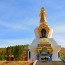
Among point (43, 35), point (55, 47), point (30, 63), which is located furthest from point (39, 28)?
point (30, 63)

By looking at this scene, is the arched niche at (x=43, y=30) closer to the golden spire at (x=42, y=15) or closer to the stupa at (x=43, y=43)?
the stupa at (x=43, y=43)

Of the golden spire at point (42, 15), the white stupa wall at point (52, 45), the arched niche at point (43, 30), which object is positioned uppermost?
the golden spire at point (42, 15)

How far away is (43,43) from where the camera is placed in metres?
47.9

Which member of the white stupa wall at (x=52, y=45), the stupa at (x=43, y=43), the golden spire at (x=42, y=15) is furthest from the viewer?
the golden spire at (x=42, y=15)

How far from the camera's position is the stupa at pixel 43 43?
1865 inches

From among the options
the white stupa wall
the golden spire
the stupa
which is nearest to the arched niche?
the stupa

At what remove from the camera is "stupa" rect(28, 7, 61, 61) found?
4738 cm

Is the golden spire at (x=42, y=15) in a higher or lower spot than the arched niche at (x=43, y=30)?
higher

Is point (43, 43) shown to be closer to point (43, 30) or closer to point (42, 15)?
point (43, 30)

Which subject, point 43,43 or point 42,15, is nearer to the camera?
point 43,43

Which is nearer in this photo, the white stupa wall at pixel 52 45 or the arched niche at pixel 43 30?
the white stupa wall at pixel 52 45

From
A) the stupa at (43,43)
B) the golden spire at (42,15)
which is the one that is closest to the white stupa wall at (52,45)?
the stupa at (43,43)

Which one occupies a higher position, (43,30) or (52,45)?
(43,30)

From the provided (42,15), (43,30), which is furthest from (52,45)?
(42,15)
